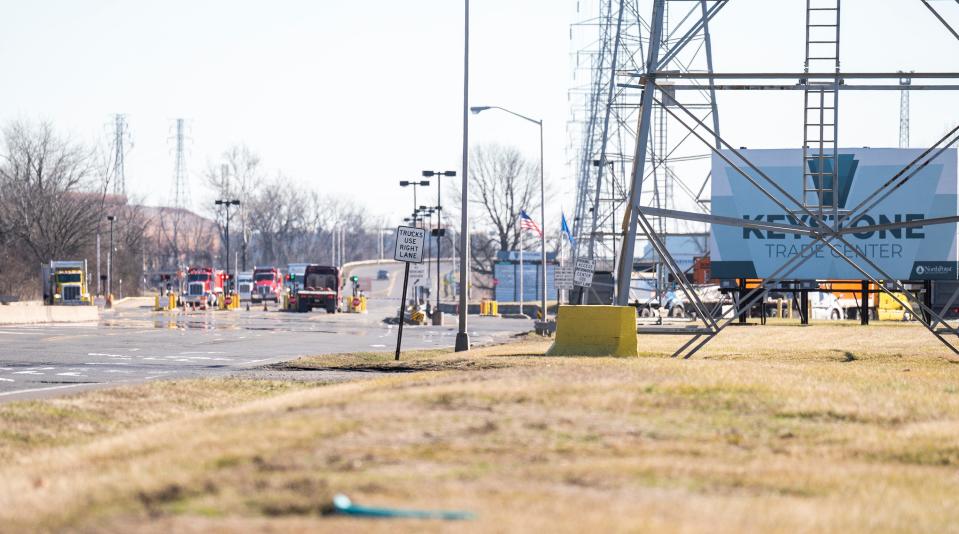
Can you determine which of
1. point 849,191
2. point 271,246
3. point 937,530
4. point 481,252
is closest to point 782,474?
point 937,530

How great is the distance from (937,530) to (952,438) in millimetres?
3539

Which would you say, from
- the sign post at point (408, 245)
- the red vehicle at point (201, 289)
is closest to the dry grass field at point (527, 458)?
the sign post at point (408, 245)

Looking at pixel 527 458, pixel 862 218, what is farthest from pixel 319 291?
pixel 527 458

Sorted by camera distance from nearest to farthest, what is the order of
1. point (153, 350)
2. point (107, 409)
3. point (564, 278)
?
point (107, 409) → point (153, 350) → point (564, 278)

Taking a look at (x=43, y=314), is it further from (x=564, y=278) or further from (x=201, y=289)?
(x=201, y=289)

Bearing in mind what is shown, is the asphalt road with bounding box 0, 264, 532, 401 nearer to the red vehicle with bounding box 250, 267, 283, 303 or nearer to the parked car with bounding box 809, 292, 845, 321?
the parked car with bounding box 809, 292, 845, 321

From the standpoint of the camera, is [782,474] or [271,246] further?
[271,246]

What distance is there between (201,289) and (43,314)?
37.0 metres

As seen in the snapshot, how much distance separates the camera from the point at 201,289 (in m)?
94.8

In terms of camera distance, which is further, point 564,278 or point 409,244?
point 564,278

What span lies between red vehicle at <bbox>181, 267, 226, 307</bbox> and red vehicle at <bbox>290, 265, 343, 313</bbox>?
9179mm

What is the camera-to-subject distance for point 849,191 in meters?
33.9

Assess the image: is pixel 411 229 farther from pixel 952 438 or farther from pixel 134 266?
pixel 134 266

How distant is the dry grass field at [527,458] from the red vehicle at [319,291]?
70.2 metres
